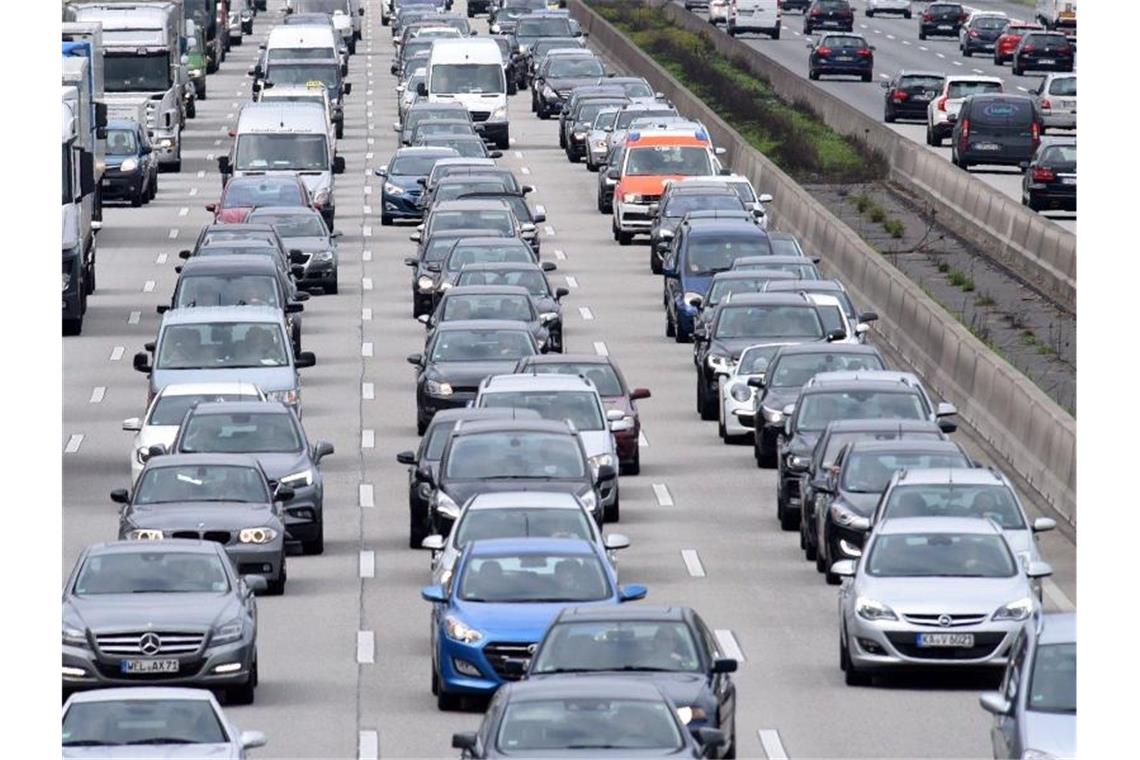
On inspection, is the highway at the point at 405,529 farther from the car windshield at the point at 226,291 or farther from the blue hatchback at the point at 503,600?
the car windshield at the point at 226,291

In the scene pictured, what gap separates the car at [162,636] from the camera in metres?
23.9

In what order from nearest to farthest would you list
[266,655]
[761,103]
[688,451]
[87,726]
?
1. [87,726]
2. [266,655]
3. [688,451]
4. [761,103]

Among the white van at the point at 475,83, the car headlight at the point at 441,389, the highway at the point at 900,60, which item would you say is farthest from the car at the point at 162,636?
the white van at the point at 475,83

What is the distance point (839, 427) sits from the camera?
103 feet

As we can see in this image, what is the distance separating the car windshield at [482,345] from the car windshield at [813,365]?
3.29m

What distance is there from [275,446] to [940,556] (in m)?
8.71

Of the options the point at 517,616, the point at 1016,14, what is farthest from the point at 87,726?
the point at 1016,14

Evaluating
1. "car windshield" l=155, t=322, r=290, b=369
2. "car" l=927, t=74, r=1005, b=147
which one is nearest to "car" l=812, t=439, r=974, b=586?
"car windshield" l=155, t=322, r=290, b=369

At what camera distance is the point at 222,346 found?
123 feet

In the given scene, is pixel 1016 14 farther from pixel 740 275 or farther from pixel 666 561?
pixel 666 561

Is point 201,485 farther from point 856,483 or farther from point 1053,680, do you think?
point 1053,680

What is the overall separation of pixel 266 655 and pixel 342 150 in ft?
163

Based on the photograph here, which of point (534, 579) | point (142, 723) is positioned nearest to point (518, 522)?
point (534, 579)
